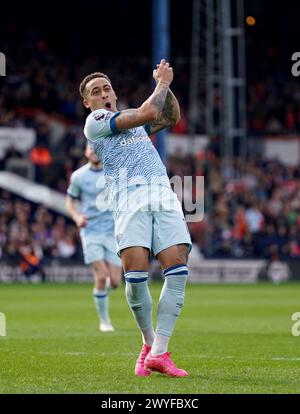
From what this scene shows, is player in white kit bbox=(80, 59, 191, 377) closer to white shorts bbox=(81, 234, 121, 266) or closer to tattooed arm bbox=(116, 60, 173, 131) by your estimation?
tattooed arm bbox=(116, 60, 173, 131)

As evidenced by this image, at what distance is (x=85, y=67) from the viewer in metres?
42.0

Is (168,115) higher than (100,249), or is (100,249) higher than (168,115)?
(168,115)

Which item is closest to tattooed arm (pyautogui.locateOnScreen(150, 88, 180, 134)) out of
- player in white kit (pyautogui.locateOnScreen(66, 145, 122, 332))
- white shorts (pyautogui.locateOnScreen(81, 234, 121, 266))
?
player in white kit (pyautogui.locateOnScreen(66, 145, 122, 332))

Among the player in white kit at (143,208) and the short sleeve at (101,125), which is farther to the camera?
the short sleeve at (101,125)

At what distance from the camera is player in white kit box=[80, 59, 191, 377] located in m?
9.43

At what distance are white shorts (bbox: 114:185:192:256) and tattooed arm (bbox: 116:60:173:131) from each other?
2.12ft

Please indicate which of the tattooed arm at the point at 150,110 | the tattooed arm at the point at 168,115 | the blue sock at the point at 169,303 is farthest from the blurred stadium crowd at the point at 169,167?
the tattooed arm at the point at 150,110

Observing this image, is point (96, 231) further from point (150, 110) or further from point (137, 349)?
point (150, 110)

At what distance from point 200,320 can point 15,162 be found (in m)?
17.9

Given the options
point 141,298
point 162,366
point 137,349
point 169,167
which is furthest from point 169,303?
point 169,167

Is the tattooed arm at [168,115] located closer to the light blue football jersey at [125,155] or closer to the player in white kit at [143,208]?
the player in white kit at [143,208]

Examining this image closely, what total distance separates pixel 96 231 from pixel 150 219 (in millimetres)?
6507

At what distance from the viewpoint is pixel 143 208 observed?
31.6 feet

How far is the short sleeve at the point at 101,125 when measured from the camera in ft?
31.3
